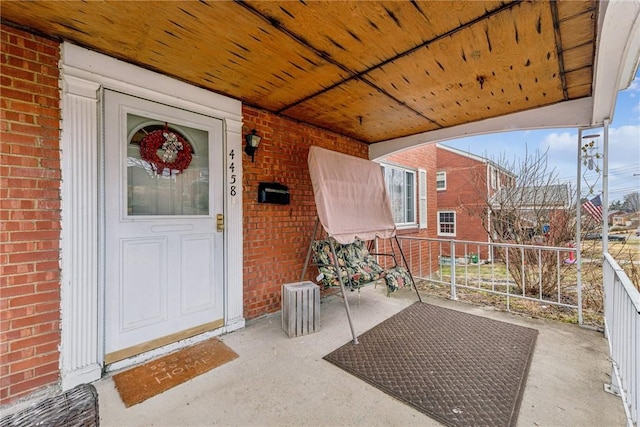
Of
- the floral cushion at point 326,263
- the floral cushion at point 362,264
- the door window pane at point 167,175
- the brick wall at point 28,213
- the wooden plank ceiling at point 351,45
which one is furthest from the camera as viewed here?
the floral cushion at point 362,264

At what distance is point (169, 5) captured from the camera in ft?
5.23

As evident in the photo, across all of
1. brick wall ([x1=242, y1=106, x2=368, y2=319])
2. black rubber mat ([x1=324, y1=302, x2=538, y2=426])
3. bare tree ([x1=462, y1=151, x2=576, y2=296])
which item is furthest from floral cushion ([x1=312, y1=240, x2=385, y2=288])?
bare tree ([x1=462, y1=151, x2=576, y2=296])

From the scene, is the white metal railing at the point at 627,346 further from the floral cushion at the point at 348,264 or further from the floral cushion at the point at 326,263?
the floral cushion at the point at 326,263

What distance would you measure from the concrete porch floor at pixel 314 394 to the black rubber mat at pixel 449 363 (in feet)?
0.29

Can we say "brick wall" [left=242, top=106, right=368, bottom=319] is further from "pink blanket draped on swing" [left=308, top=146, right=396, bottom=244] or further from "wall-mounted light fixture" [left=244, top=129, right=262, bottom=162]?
"pink blanket draped on swing" [left=308, top=146, right=396, bottom=244]

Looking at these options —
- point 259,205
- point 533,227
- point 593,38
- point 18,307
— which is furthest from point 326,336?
point 533,227

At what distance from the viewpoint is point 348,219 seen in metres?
3.41

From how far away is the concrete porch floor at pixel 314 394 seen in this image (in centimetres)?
172

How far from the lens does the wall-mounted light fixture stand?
3064mm

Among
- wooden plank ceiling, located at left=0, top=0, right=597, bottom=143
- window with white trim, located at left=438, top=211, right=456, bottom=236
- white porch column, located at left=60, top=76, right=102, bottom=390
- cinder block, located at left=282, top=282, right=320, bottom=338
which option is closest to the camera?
wooden plank ceiling, located at left=0, top=0, right=597, bottom=143

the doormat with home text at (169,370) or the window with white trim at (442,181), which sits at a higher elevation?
the window with white trim at (442,181)

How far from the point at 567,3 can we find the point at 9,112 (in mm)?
3622

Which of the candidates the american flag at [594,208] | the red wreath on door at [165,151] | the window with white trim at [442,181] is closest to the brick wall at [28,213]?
the red wreath on door at [165,151]

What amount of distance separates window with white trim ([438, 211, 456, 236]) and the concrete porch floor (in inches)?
461
